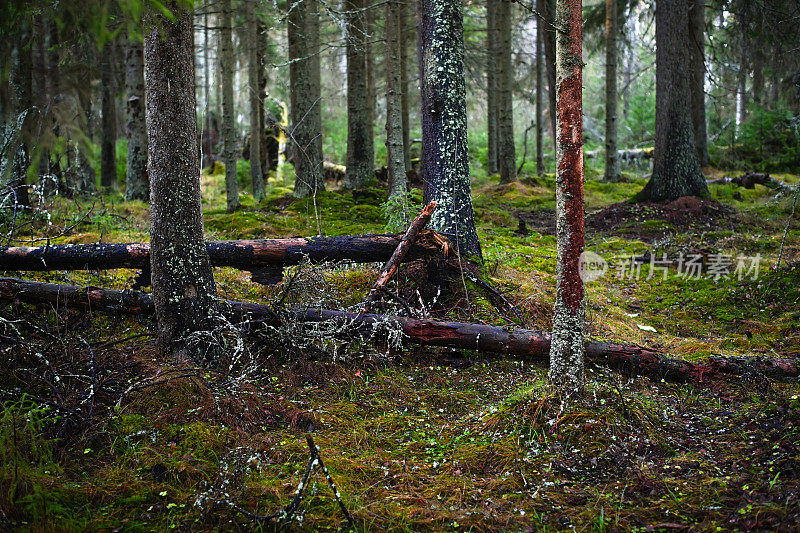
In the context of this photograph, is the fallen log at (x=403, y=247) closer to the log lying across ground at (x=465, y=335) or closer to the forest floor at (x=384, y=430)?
the forest floor at (x=384, y=430)

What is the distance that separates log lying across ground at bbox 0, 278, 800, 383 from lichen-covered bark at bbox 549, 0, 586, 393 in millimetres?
1073

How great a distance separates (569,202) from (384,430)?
2.05 metres

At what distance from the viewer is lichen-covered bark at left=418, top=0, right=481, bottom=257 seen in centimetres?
631

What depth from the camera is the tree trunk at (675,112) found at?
11.6m

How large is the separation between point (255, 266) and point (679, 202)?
30.6 ft

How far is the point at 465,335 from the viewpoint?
16.4ft

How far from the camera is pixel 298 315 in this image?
16.6 feet

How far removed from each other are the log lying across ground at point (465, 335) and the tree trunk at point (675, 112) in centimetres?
795

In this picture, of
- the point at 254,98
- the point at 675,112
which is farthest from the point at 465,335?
the point at 254,98

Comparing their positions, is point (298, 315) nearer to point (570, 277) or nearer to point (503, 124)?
point (570, 277)

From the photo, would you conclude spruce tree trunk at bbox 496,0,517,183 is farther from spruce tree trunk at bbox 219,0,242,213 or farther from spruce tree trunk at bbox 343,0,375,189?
spruce tree trunk at bbox 219,0,242,213

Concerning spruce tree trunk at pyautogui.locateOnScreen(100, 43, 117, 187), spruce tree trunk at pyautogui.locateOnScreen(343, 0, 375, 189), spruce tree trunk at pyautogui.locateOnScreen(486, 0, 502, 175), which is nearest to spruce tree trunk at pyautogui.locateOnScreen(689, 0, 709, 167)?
spruce tree trunk at pyautogui.locateOnScreen(486, 0, 502, 175)

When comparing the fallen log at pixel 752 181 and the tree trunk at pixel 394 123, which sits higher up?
the tree trunk at pixel 394 123

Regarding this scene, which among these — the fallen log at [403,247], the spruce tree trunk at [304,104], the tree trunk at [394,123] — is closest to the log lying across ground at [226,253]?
the fallen log at [403,247]
